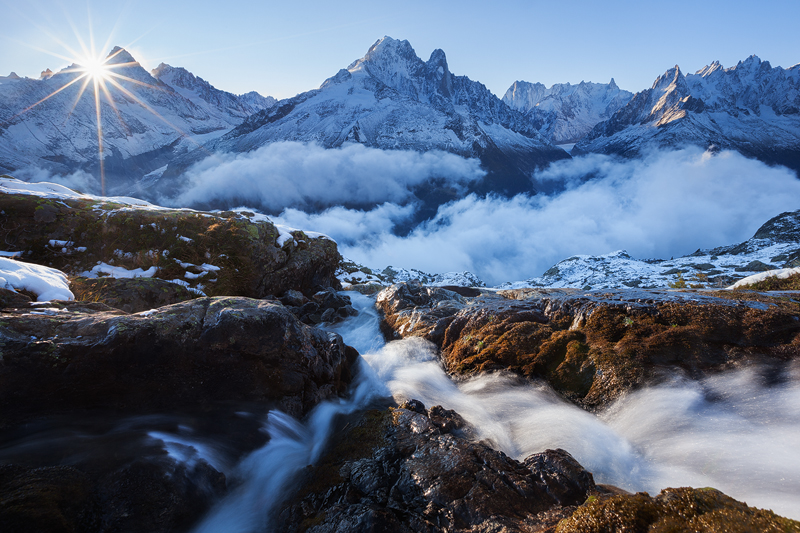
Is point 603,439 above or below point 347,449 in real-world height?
below

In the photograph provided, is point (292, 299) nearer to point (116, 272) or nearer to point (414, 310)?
point (414, 310)

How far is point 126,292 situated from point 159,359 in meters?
8.05

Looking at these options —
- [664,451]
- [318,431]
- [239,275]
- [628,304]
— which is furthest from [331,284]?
[664,451]

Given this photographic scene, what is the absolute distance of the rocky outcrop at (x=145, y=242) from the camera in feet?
53.4

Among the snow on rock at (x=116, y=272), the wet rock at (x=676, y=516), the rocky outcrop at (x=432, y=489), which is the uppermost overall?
the snow on rock at (x=116, y=272)

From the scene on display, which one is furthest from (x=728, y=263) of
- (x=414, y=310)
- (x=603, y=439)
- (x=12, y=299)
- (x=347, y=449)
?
(x=12, y=299)

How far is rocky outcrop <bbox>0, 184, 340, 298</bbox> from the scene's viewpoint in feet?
53.4

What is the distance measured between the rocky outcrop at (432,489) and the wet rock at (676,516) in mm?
1028

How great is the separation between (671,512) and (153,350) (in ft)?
33.5

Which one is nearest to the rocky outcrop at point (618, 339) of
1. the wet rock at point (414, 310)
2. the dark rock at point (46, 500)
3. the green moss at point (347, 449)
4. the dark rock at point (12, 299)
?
the wet rock at point (414, 310)

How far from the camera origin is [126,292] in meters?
13.2

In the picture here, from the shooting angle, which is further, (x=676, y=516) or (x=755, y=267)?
(x=755, y=267)

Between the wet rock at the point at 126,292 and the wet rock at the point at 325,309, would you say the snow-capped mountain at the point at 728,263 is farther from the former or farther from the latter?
the wet rock at the point at 126,292

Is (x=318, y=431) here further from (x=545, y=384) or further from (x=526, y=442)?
(x=545, y=384)
